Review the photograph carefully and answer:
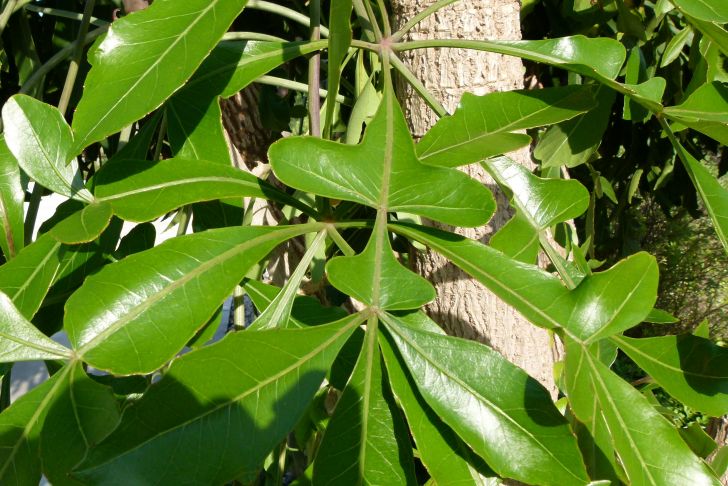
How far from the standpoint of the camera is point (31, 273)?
0.46m

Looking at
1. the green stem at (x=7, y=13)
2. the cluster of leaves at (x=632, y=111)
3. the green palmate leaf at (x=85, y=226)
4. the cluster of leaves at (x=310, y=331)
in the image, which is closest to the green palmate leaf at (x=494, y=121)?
the cluster of leaves at (x=310, y=331)

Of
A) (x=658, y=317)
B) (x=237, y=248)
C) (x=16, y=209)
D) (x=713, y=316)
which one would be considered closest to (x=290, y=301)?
(x=237, y=248)

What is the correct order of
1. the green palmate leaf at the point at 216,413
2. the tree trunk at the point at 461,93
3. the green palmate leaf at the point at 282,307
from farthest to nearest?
1. the tree trunk at the point at 461,93
2. the green palmate leaf at the point at 282,307
3. the green palmate leaf at the point at 216,413

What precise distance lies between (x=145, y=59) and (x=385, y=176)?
161 mm

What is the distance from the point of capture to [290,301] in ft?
1.48

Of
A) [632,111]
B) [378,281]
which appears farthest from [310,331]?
[632,111]

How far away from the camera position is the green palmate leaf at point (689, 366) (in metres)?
0.46

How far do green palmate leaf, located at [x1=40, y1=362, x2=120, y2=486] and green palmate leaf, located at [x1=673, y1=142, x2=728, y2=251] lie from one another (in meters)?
0.45

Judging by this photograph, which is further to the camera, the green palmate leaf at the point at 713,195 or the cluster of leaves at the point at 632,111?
the cluster of leaves at the point at 632,111

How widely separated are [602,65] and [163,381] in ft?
1.30

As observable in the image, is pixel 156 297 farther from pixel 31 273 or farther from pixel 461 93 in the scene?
pixel 461 93

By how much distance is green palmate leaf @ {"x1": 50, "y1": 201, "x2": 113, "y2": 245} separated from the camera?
385 mm

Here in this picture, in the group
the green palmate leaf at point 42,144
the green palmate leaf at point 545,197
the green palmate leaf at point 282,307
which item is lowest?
the green palmate leaf at point 282,307

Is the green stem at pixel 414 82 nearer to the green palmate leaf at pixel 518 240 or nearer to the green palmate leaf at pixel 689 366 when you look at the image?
the green palmate leaf at pixel 518 240
